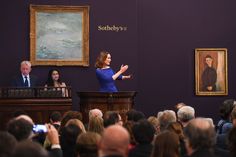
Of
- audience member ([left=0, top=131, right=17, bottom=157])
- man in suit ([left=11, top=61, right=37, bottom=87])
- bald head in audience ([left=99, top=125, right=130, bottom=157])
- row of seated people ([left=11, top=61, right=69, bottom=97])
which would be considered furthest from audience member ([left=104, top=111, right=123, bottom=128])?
man in suit ([left=11, top=61, right=37, bottom=87])

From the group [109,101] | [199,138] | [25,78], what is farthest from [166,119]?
[25,78]

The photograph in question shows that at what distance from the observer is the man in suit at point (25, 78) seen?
12750mm

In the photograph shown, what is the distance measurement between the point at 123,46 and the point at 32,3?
2.47 m

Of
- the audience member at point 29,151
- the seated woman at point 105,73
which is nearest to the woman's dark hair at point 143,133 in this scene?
the audience member at point 29,151

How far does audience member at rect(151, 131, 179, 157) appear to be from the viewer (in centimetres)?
508

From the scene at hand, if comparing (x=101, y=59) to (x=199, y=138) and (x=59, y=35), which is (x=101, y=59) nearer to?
(x=59, y=35)

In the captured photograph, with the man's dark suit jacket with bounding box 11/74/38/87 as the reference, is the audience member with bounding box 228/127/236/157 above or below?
below

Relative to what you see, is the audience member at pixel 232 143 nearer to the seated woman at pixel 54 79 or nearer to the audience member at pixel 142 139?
the audience member at pixel 142 139

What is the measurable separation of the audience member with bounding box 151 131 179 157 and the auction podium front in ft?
19.6

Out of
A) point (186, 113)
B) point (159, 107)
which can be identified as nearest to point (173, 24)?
point (159, 107)

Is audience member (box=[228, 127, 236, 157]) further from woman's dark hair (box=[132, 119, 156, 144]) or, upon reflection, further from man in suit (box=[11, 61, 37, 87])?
man in suit (box=[11, 61, 37, 87])

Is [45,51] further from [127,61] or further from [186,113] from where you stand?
[186,113]

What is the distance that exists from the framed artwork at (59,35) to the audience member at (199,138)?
8.94 metres

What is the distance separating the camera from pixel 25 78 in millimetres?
12914
